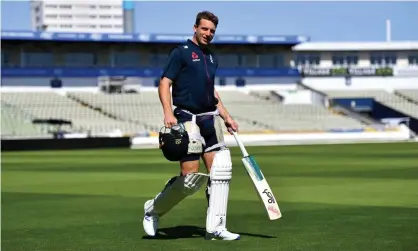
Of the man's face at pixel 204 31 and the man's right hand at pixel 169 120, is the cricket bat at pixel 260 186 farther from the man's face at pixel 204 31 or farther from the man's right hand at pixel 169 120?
the man's face at pixel 204 31

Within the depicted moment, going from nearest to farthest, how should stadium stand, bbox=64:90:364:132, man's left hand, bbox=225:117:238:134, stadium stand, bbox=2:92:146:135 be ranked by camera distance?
man's left hand, bbox=225:117:238:134
stadium stand, bbox=2:92:146:135
stadium stand, bbox=64:90:364:132

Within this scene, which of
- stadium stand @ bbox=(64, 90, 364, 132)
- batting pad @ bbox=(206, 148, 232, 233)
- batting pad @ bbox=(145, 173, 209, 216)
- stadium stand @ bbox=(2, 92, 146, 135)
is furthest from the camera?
stadium stand @ bbox=(64, 90, 364, 132)

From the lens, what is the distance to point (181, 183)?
8.21 m

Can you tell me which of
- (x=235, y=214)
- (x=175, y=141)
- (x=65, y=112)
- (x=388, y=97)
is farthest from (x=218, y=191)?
(x=388, y=97)

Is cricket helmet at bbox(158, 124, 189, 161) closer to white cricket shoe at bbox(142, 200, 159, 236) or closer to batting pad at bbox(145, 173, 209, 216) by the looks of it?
batting pad at bbox(145, 173, 209, 216)

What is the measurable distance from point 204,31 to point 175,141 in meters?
0.98

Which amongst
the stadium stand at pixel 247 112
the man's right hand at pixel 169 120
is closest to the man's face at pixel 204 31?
the man's right hand at pixel 169 120

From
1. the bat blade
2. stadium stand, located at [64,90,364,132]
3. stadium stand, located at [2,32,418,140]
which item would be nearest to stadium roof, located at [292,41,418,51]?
stadium stand, located at [2,32,418,140]

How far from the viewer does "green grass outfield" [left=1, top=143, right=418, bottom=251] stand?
26.2 ft

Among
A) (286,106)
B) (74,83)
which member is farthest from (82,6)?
(286,106)

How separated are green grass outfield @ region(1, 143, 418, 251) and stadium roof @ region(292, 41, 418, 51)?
64.7 metres

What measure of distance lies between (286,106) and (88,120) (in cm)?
1621

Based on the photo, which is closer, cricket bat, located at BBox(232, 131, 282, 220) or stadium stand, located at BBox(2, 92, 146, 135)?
cricket bat, located at BBox(232, 131, 282, 220)

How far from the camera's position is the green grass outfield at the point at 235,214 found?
798cm
